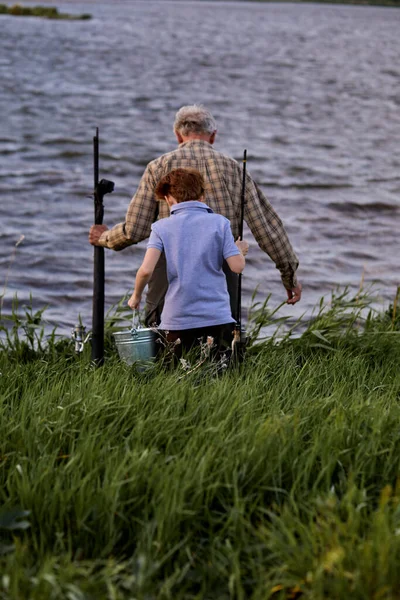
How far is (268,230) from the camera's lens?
19.6 ft

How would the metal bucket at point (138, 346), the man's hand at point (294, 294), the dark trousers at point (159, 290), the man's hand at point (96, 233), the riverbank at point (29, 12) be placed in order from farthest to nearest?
the riverbank at point (29, 12) → the man's hand at point (294, 294) → the man's hand at point (96, 233) → the dark trousers at point (159, 290) → the metal bucket at point (138, 346)

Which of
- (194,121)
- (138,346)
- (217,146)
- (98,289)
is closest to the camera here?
(138,346)

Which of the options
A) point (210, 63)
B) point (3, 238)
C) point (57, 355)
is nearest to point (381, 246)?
point (3, 238)

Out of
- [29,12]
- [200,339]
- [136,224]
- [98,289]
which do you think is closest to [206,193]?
[136,224]

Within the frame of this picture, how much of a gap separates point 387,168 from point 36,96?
40.9ft

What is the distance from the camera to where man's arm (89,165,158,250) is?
5594 millimetres

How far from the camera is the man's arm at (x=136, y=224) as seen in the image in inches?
220

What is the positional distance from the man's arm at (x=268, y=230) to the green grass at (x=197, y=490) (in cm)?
125

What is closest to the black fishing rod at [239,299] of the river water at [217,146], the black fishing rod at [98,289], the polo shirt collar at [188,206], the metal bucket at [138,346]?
the polo shirt collar at [188,206]

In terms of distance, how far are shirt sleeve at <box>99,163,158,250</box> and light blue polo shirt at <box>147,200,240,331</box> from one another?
531 millimetres

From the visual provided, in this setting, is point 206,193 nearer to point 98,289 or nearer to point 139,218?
point 139,218

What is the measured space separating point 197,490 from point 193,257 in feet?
5.79

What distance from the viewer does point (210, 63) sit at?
4256 centimetres

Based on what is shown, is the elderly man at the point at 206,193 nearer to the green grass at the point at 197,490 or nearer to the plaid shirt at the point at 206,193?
the plaid shirt at the point at 206,193
